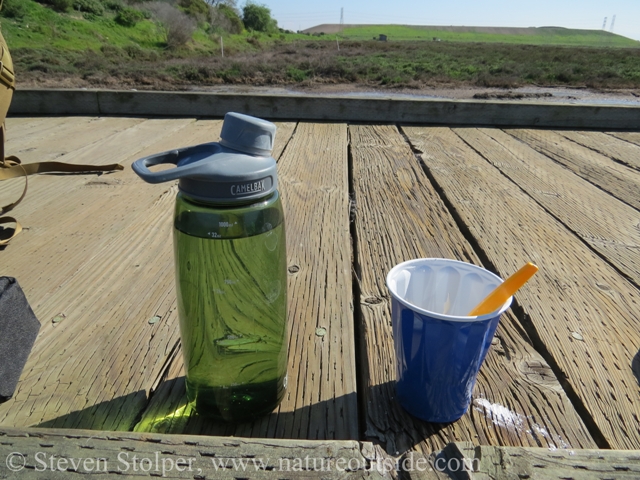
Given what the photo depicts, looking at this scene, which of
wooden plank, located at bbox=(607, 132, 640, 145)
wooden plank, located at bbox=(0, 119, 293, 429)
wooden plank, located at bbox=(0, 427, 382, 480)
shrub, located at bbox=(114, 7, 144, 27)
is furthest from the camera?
shrub, located at bbox=(114, 7, 144, 27)

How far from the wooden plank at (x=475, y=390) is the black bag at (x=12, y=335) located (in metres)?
0.60

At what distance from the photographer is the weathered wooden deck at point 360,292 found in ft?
2.43

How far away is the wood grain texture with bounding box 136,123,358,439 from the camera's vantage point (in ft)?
2.37

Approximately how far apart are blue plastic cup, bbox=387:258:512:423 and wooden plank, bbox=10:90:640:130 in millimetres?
2305

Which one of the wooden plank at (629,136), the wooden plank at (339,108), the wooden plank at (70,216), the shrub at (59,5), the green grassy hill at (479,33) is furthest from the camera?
the green grassy hill at (479,33)

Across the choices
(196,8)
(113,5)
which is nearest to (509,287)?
(113,5)

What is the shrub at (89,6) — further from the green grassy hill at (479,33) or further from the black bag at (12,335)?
the green grassy hill at (479,33)

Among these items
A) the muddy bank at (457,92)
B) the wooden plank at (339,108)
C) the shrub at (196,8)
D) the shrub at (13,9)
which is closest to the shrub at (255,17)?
the shrub at (196,8)

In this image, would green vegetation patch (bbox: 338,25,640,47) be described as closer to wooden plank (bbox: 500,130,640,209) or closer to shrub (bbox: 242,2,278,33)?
shrub (bbox: 242,2,278,33)

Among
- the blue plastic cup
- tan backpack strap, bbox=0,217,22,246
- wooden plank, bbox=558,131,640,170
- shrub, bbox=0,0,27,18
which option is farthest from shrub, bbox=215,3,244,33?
the blue plastic cup

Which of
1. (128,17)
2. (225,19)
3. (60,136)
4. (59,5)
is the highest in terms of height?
(225,19)

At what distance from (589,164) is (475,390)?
70.4 inches

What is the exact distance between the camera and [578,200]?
1.73m

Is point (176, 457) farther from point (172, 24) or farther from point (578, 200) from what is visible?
point (172, 24)
